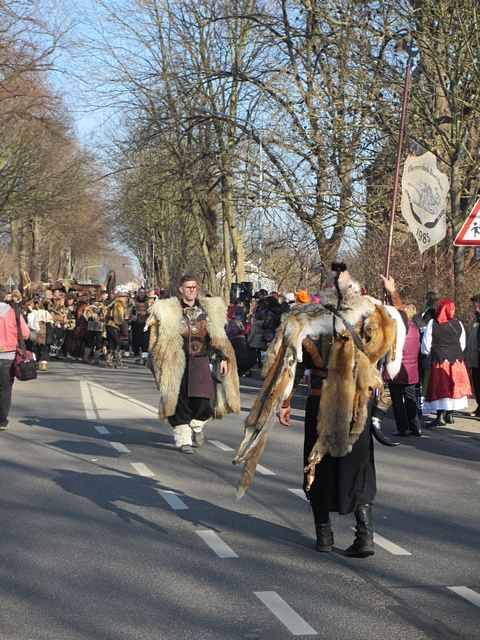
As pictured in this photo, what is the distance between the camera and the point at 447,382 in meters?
15.0

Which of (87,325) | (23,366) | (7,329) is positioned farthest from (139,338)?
(7,329)

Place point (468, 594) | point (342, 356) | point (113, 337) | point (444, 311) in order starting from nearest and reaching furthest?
point (468, 594), point (342, 356), point (444, 311), point (113, 337)

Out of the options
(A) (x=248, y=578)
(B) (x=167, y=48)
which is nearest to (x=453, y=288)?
(A) (x=248, y=578)

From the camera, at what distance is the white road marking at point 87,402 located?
15.8 meters

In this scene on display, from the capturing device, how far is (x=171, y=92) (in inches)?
1245

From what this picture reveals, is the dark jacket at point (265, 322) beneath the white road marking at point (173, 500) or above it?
above

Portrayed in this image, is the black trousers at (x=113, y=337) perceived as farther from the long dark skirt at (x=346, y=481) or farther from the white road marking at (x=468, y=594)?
the white road marking at (x=468, y=594)

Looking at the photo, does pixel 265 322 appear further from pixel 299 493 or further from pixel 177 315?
pixel 299 493

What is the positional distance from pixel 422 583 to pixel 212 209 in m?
34.4

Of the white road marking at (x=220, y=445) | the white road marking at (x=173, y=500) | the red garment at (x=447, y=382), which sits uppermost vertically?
the red garment at (x=447, y=382)

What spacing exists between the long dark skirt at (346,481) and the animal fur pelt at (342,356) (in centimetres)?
6

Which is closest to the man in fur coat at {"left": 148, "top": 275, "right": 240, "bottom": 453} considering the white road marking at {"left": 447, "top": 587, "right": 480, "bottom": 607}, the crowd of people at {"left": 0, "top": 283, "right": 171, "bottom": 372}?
the white road marking at {"left": 447, "top": 587, "right": 480, "bottom": 607}

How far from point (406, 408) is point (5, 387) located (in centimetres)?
490

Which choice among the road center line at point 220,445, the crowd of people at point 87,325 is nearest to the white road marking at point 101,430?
the road center line at point 220,445
